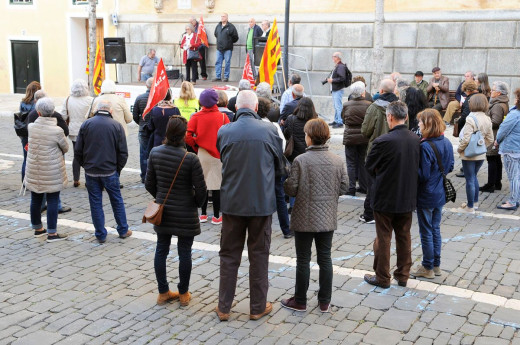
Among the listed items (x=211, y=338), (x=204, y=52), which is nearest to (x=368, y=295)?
(x=211, y=338)

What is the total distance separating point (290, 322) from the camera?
562 centimetres

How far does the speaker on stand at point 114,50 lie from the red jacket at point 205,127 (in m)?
12.9

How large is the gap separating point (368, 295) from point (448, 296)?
0.73m

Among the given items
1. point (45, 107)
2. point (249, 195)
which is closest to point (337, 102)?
point (45, 107)

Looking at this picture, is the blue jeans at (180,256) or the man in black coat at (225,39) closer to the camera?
the blue jeans at (180,256)

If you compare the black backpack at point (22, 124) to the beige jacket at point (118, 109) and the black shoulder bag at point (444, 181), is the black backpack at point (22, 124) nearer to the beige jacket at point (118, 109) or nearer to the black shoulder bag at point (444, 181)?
the beige jacket at point (118, 109)

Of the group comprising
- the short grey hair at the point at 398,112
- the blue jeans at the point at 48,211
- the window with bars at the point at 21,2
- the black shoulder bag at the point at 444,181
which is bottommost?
the blue jeans at the point at 48,211

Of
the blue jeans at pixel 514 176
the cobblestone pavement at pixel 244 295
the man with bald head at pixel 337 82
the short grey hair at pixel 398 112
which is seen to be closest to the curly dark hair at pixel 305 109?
the cobblestone pavement at pixel 244 295

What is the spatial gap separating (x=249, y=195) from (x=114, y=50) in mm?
15755

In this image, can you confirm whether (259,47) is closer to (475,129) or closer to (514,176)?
(475,129)

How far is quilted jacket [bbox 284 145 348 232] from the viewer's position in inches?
217

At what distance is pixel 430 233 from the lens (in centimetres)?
649

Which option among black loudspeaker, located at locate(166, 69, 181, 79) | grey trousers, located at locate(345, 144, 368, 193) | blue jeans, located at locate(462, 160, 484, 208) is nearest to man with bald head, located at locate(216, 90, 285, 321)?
grey trousers, located at locate(345, 144, 368, 193)

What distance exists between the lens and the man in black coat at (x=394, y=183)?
6.03m
